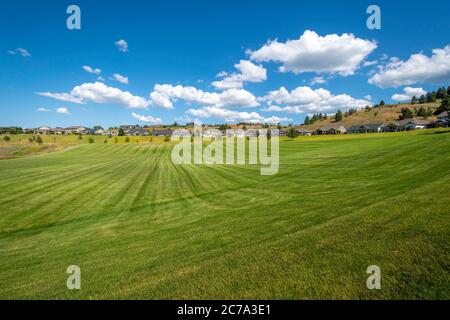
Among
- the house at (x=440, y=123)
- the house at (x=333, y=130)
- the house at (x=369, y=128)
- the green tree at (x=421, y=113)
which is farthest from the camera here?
the house at (x=333, y=130)

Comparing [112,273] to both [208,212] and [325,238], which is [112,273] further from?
[208,212]

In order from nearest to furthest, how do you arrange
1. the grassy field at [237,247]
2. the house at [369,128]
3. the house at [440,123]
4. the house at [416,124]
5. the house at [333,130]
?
the grassy field at [237,247] < the house at [440,123] < the house at [416,124] < the house at [369,128] < the house at [333,130]

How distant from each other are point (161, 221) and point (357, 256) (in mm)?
11336

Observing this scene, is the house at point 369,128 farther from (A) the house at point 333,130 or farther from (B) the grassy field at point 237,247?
(B) the grassy field at point 237,247

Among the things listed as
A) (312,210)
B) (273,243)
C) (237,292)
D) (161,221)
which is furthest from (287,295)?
(161,221)

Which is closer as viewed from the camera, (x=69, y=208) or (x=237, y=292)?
(x=237, y=292)

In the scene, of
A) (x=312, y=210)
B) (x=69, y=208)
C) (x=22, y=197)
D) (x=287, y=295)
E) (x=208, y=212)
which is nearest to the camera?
(x=287, y=295)

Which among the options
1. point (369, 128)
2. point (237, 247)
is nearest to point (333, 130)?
point (369, 128)

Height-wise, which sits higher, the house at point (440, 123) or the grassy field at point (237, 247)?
the house at point (440, 123)

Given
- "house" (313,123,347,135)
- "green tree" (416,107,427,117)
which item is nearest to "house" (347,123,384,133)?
"house" (313,123,347,135)

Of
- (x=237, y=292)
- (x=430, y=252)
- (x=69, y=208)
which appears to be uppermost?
(x=430, y=252)

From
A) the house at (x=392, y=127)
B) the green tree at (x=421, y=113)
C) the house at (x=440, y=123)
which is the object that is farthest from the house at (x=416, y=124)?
the green tree at (x=421, y=113)

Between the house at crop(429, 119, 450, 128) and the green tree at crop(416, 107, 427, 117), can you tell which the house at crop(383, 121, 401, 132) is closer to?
the house at crop(429, 119, 450, 128)
